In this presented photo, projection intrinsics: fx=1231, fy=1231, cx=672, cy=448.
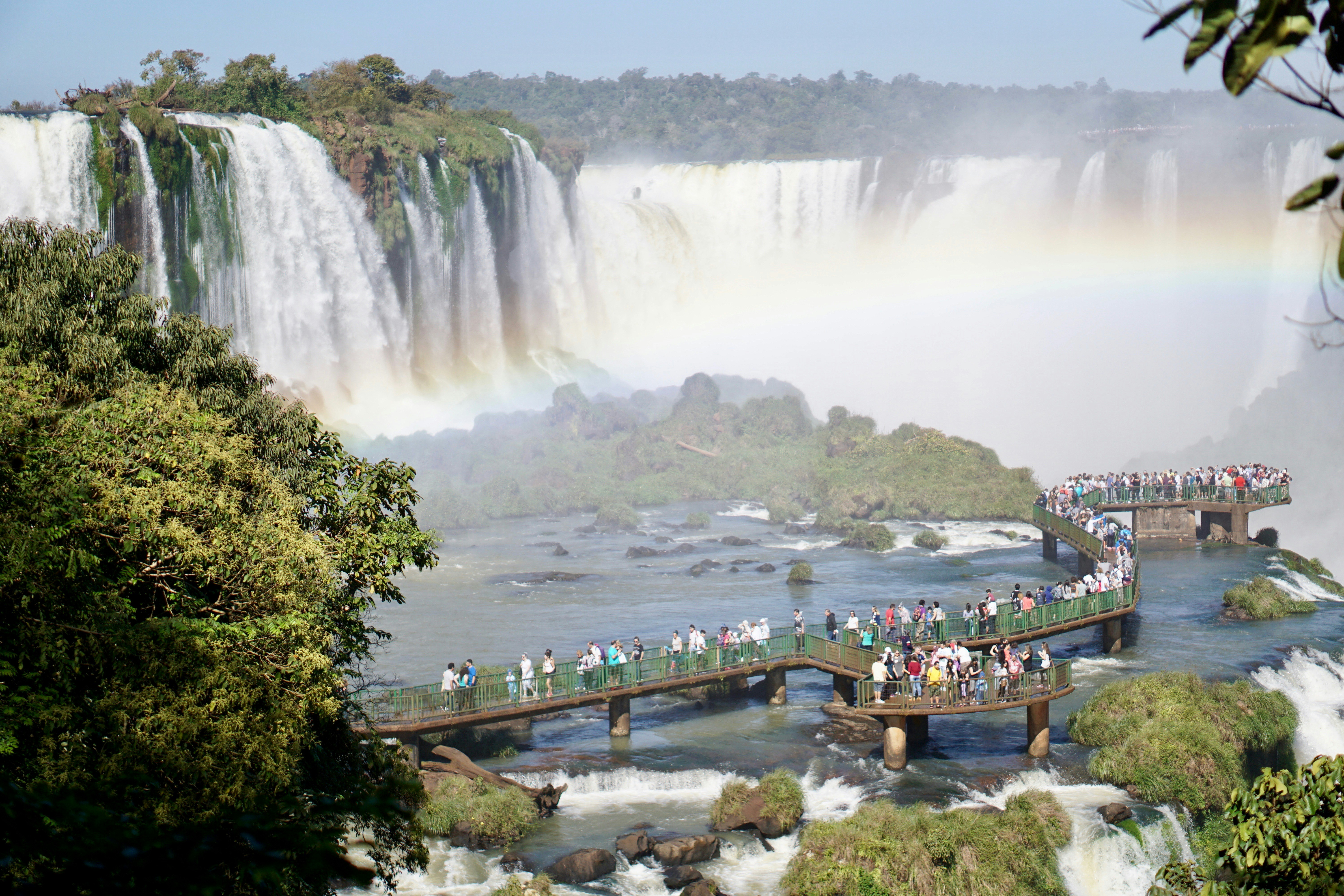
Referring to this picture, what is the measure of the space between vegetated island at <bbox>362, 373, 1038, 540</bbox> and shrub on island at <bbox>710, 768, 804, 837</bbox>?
993 inches

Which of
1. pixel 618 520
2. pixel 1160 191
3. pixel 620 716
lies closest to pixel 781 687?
pixel 620 716

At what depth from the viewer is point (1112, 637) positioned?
28000 mm

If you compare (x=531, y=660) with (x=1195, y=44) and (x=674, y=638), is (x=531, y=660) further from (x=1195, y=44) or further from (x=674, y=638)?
(x=1195, y=44)

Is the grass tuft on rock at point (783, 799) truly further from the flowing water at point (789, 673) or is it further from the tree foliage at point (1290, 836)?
the tree foliage at point (1290, 836)

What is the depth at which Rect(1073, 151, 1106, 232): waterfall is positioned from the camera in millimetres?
68688

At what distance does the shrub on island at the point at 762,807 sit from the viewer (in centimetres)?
1827

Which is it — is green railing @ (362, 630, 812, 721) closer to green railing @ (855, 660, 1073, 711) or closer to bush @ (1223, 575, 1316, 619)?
green railing @ (855, 660, 1073, 711)

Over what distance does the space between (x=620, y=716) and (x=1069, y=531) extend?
18597 millimetres

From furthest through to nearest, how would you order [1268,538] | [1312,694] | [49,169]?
[1268,538] → [49,169] → [1312,694]

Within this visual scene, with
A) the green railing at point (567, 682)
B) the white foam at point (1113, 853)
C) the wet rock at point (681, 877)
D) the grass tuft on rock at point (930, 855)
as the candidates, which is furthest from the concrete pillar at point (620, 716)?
the white foam at point (1113, 853)

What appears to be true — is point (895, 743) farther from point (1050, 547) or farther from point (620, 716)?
point (1050, 547)

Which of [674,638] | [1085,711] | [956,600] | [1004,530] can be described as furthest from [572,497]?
[1085,711]

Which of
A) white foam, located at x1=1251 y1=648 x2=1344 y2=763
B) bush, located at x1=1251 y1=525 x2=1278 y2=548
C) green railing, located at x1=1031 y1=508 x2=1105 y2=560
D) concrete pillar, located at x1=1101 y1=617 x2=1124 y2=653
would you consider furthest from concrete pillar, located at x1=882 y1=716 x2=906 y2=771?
bush, located at x1=1251 y1=525 x2=1278 y2=548

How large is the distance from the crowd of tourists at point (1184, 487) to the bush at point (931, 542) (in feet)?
13.7
